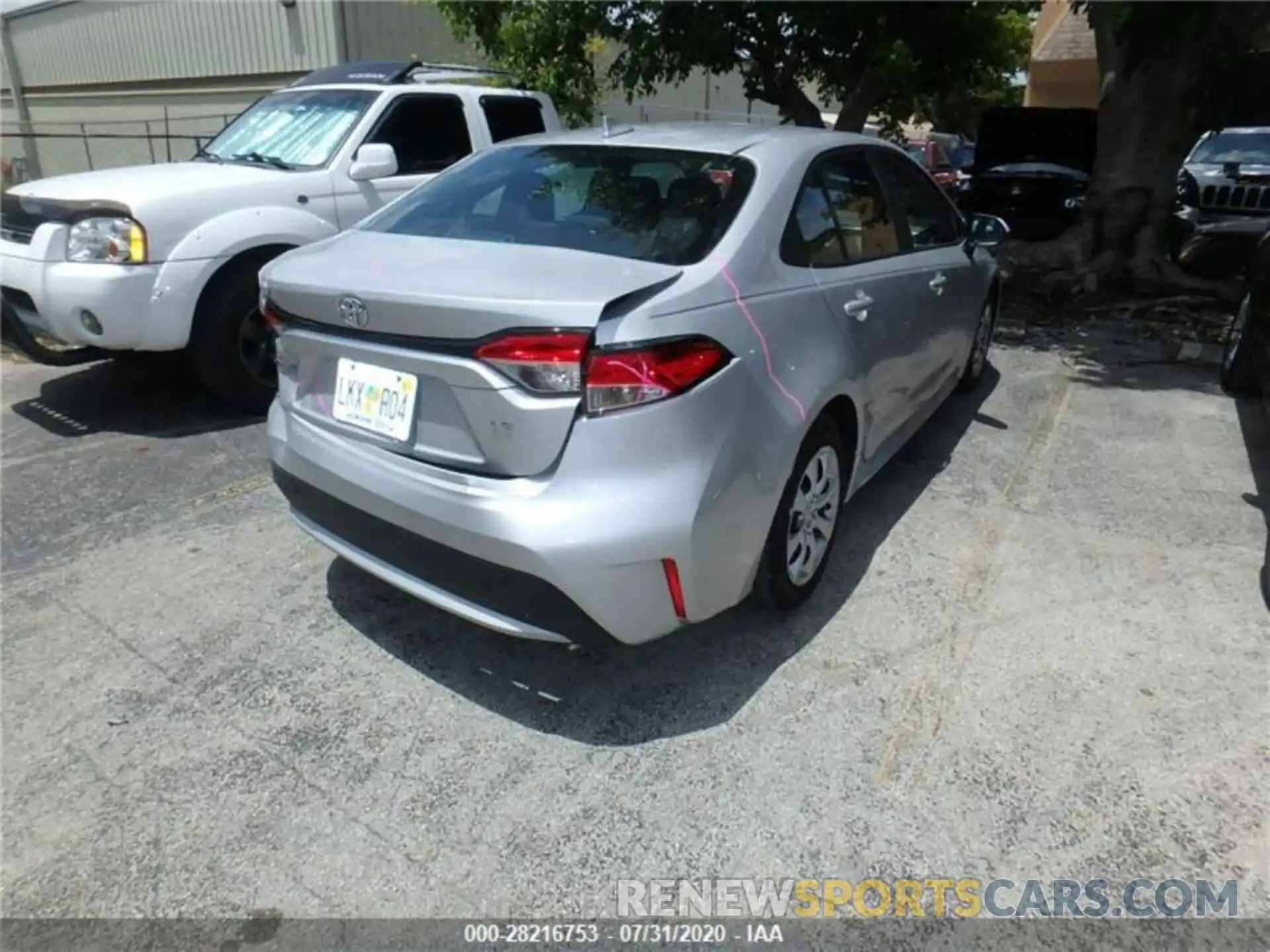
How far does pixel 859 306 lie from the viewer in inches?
122

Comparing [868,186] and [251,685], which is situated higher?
[868,186]

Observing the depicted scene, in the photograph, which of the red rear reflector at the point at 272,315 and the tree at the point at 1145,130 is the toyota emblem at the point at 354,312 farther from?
the tree at the point at 1145,130

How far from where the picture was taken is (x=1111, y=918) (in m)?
2.01

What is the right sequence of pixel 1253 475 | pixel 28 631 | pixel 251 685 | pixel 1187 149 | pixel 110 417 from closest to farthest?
pixel 251 685 < pixel 28 631 < pixel 1253 475 < pixel 110 417 < pixel 1187 149

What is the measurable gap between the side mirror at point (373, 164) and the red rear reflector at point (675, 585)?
11.7 ft

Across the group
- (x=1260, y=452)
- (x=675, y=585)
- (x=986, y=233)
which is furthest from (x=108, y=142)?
(x=1260, y=452)

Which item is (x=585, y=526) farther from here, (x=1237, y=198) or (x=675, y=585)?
(x=1237, y=198)

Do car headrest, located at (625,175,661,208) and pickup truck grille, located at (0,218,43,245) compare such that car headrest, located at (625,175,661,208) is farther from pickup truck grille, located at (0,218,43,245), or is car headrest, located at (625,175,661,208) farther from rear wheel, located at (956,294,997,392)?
pickup truck grille, located at (0,218,43,245)

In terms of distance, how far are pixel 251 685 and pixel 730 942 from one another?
1.67 metres

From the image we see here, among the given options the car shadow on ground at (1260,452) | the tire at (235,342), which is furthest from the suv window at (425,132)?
the car shadow on ground at (1260,452)

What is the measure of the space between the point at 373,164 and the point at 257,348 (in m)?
1.22

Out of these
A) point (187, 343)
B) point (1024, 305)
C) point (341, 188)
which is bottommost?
point (1024, 305)

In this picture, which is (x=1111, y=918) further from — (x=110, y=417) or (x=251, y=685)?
(x=110, y=417)

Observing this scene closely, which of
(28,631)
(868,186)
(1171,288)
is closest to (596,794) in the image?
(28,631)
